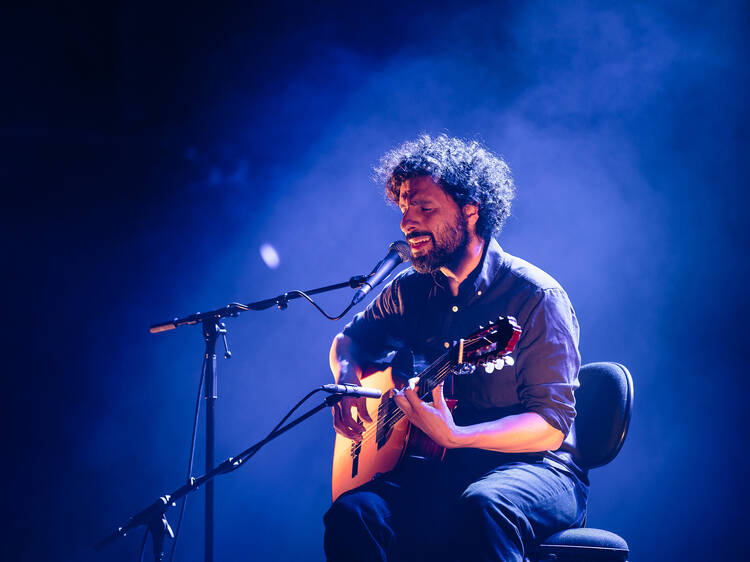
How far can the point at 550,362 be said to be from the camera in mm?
2166

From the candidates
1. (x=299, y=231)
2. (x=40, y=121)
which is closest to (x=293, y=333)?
(x=299, y=231)

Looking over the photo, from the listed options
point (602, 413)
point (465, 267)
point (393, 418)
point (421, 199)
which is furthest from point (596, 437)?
point (421, 199)

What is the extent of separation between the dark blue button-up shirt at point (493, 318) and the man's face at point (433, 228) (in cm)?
13

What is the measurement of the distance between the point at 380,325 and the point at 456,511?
126 centimetres

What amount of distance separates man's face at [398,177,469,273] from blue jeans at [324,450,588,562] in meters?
0.90

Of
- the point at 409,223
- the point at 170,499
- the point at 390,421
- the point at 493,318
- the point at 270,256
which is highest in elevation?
the point at 270,256

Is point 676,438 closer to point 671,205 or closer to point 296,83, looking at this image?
point 671,205

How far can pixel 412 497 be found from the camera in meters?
2.25

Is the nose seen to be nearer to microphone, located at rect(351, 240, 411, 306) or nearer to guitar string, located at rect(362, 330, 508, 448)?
microphone, located at rect(351, 240, 411, 306)

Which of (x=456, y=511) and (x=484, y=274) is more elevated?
(x=484, y=274)

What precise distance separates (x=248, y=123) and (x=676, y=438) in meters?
3.51

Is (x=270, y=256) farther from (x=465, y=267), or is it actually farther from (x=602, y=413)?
(x=602, y=413)

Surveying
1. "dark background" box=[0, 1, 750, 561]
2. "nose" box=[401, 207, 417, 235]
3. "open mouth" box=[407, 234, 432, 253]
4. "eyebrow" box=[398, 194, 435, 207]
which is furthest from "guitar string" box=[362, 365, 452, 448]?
"dark background" box=[0, 1, 750, 561]

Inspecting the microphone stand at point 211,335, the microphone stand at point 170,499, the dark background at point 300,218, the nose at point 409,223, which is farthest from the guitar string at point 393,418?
the dark background at point 300,218
